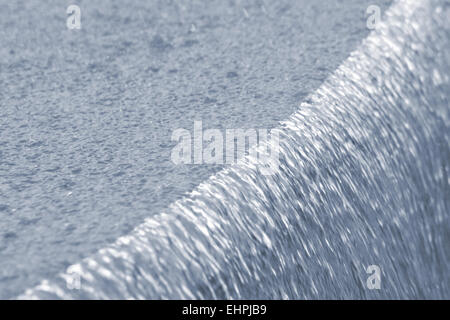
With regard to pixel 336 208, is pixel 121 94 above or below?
above

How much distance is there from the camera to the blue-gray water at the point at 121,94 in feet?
2.81

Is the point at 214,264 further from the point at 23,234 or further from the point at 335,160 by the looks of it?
the point at 335,160

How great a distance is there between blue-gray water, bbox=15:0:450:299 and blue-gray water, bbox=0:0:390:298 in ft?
0.12

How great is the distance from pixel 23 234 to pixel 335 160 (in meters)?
0.47

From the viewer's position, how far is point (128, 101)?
3.95 ft

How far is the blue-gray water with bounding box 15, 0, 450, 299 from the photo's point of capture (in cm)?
80

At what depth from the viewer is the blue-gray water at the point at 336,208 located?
0.80 metres

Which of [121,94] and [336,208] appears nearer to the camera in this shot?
[336,208]

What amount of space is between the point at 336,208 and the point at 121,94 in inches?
15.8

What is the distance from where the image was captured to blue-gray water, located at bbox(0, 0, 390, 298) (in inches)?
33.7

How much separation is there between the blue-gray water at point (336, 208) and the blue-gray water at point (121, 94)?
4 cm

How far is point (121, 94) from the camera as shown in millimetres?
1235
